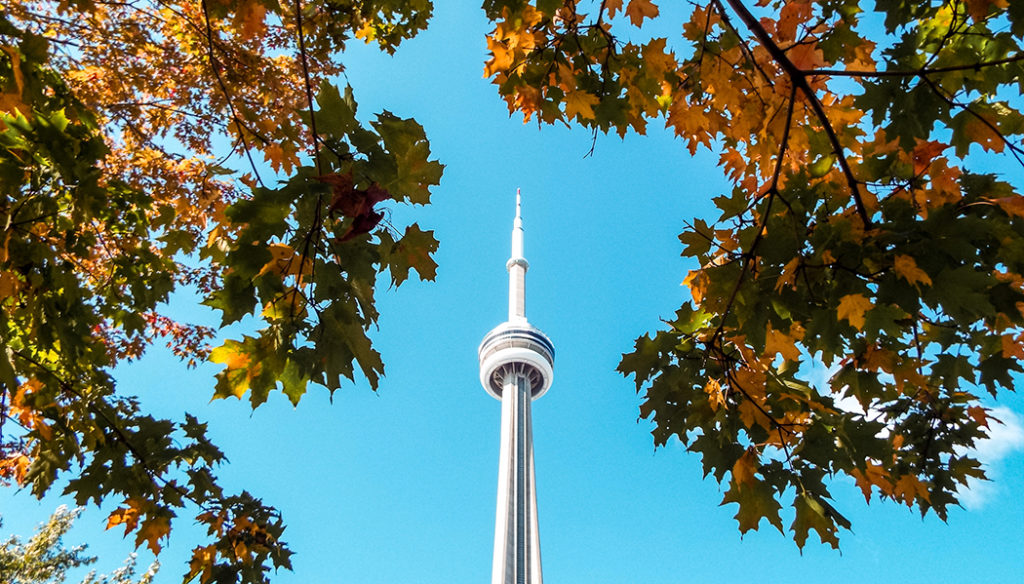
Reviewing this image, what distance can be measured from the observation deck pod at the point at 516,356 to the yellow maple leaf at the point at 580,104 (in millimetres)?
53758

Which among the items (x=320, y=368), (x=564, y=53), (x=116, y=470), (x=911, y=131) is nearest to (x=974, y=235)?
(x=911, y=131)

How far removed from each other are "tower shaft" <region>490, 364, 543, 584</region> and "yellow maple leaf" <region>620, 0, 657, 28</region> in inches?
1873

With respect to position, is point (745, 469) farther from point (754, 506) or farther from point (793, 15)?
point (793, 15)

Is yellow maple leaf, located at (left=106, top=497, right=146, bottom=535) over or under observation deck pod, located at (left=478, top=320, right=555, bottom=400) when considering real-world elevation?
under

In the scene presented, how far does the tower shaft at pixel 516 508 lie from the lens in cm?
4753

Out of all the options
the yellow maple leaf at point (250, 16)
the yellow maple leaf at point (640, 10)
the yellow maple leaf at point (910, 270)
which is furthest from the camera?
the yellow maple leaf at point (640, 10)

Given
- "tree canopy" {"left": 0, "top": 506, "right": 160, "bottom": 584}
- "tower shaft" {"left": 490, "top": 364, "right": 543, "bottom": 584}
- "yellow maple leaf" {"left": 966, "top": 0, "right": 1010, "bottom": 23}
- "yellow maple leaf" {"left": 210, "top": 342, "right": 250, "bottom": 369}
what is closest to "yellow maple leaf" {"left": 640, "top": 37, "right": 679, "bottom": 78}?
"yellow maple leaf" {"left": 966, "top": 0, "right": 1010, "bottom": 23}

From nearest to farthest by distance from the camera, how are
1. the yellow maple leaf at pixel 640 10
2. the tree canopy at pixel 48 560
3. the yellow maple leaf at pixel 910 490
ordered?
the yellow maple leaf at pixel 640 10 < the yellow maple leaf at pixel 910 490 < the tree canopy at pixel 48 560

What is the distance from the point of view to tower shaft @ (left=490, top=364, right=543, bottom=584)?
1871 inches

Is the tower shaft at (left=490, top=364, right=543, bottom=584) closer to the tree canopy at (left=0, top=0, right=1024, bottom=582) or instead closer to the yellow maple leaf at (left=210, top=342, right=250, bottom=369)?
the tree canopy at (left=0, top=0, right=1024, bottom=582)

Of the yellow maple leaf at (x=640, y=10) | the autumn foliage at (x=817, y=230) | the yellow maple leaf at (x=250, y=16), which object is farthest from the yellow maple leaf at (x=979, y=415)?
the yellow maple leaf at (x=250, y=16)

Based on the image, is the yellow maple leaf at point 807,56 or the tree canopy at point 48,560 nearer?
the yellow maple leaf at point 807,56

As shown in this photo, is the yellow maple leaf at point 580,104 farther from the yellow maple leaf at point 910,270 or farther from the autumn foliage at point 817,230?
the yellow maple leaf at point 910,270

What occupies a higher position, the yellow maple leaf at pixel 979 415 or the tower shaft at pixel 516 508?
the tower shaft at pixel 516 508
